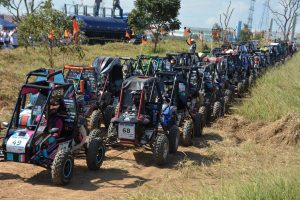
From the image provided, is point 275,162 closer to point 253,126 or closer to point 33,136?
point 253,126

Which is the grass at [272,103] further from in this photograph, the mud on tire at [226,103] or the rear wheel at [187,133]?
the rear wheel at [187,133]

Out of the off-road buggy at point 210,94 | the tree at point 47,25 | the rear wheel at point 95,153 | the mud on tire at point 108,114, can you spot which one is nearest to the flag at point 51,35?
the tree at point 47,25

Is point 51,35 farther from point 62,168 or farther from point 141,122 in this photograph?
point 62,168

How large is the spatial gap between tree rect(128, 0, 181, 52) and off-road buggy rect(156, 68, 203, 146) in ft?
71.1

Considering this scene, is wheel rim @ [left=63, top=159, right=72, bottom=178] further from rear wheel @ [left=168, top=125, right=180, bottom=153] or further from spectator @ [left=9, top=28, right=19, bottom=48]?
spectator @ [left=9, top=28, right=19, bottom=48]

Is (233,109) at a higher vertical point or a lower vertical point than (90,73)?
lower

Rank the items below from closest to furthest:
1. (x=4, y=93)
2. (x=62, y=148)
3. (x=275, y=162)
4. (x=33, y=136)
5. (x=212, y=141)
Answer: (x=33, y=136) < (x=62, y=148) < (x=275, y=162) < (x=212, y=141) < (x=4, y=93)

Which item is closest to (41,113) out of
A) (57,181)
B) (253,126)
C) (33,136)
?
(33,136)

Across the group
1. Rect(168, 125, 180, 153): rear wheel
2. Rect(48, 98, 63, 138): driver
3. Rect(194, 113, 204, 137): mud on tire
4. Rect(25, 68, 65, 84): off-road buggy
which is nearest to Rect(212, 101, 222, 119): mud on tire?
Rect(194, 113, 204, 137): mud on tire

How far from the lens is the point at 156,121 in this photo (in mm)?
8227

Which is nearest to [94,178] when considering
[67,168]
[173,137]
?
[67,168]

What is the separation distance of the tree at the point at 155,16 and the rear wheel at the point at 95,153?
25.1 m

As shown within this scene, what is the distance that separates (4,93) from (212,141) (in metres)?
5.75

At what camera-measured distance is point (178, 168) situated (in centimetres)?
769
